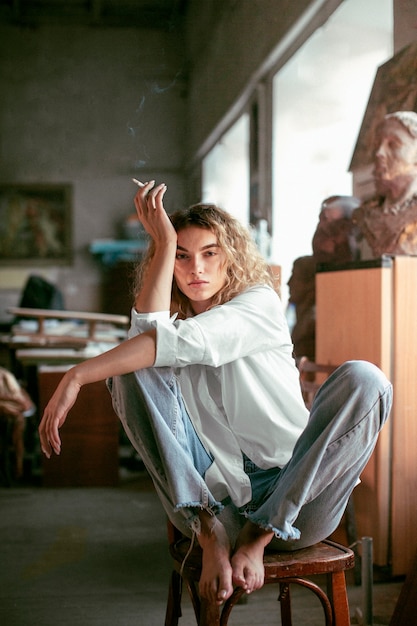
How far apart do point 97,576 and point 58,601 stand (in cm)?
24

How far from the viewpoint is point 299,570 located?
132 centimetres

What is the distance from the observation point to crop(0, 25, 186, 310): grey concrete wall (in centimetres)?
745

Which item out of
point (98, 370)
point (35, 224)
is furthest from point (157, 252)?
point (35, 224)

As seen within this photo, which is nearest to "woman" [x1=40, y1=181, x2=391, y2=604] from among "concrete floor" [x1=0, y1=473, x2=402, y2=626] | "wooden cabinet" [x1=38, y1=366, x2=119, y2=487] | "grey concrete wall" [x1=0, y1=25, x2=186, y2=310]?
"concrete floor" [x1=0, y1=473, x2=402, y2=626]

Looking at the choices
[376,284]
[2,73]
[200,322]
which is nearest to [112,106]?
[2,73]

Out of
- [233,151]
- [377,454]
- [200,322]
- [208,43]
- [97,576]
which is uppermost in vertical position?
[208,43]

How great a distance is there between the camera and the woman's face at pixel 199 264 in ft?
5.30

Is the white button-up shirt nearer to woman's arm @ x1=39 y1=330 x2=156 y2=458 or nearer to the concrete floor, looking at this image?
woman's arm @ x1=39 y1=330 x2=156 y2=458

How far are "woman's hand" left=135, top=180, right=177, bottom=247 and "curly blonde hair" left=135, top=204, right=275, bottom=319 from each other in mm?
93

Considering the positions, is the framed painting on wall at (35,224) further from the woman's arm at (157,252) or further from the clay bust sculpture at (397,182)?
the woman's arm at (157,252)

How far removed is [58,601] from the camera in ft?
7.21

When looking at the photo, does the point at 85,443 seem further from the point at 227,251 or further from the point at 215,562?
the point at 215,562

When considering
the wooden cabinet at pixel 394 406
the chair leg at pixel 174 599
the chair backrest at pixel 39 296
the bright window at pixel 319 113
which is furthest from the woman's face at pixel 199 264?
the chair backrest at pixel 39 296

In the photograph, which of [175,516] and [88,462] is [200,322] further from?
[88,462]
